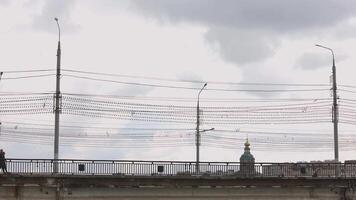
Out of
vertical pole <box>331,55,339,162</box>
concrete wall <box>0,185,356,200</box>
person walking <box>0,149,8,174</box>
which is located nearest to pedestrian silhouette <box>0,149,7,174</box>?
person walking <box>0,149,8,174</box>

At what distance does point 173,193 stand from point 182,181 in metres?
1.00

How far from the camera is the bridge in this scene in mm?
43156

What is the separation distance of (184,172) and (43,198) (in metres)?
9.29

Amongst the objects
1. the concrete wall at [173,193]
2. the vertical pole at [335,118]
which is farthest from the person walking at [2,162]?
the vertical pole at [335,118]

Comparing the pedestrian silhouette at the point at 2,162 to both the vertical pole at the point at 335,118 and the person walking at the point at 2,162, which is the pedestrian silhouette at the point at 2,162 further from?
the vertical pole at the point at 335,118

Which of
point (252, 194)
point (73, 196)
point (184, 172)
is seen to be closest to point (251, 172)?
point (252, 194)

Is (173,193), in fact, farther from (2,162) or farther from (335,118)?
(335,118)

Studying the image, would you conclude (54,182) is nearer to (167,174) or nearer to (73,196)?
(73,196)

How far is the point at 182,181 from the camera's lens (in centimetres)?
4606

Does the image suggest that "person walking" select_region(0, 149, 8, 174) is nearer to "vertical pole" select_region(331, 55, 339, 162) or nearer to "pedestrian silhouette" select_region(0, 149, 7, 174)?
"pedestrian silhouette" select_region(0, 149, 7, 174)

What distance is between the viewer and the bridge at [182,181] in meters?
43.2

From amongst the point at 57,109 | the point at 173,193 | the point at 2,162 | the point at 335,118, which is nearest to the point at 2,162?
the point at 2,162

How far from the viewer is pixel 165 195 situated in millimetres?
46156

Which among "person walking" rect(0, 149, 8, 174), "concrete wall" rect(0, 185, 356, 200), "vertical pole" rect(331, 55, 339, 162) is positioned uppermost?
"vertical pole" rect(331, 55, 339, 162)
